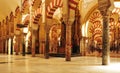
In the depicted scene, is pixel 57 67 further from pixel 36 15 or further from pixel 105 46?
pixel 36 15

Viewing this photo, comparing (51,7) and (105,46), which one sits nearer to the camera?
(105,46)

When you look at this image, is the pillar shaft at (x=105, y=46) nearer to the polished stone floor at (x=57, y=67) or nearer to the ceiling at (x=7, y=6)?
the polished stone floor at (x=57, y=67)

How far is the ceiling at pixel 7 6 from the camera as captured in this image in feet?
Result: 59.1

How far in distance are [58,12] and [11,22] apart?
4182 mm

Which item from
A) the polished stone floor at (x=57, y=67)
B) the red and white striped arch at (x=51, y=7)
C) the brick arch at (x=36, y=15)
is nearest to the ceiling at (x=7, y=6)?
the brick arch at (x=36, y=15)

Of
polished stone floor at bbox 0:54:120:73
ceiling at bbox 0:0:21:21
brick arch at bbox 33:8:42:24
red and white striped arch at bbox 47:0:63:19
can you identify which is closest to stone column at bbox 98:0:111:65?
polished stone floor at bbox 0:54:120:73

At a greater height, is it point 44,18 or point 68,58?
point 44,18

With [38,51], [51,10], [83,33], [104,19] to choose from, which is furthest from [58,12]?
[104,19]

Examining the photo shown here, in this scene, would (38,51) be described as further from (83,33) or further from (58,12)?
(83,33)

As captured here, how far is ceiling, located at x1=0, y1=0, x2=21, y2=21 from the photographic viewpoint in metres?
18.0

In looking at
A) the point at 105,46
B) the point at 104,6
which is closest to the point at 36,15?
the point at 104,6

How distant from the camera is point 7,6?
65.9ft

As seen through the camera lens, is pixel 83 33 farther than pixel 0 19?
No

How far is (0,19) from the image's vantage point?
2384cm
